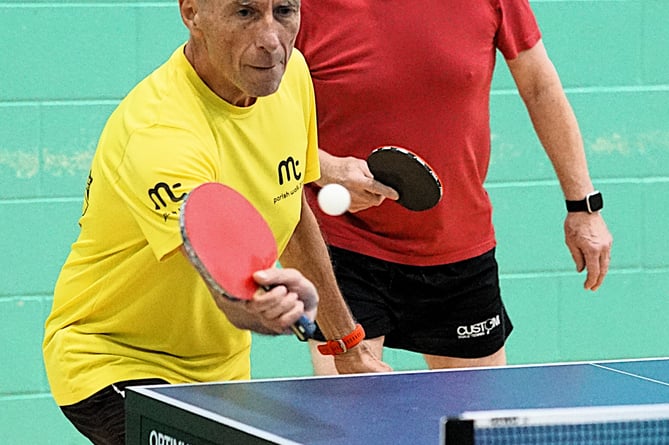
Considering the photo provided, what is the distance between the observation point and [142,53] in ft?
12.9

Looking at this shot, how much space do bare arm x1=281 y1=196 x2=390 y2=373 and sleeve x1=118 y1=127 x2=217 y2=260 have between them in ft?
1.70

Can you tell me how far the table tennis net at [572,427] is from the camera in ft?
5.18

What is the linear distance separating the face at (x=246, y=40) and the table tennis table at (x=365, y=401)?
0.53 m

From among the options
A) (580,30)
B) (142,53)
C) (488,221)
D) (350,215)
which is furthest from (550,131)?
(142,53)

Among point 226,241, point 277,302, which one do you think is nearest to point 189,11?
point 226,241

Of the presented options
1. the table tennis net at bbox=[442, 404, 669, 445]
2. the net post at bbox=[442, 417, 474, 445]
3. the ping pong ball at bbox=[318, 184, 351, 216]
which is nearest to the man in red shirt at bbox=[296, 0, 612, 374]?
the ping pong ball at bbox=[318, 184, 351, 216]

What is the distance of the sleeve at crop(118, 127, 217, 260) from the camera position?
217 centimetres

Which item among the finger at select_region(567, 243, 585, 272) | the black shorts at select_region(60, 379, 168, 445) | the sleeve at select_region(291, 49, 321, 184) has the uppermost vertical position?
the sleeve at select_region(291, 49, 321, 184)

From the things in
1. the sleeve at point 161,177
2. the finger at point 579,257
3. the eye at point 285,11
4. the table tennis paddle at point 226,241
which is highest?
the eye at point 285,11

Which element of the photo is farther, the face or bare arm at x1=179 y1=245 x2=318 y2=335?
the face

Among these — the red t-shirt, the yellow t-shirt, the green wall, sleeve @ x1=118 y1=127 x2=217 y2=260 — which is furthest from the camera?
the green wall

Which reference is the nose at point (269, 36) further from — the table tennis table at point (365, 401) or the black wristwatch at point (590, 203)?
the black wristwatch at point (590, 203)

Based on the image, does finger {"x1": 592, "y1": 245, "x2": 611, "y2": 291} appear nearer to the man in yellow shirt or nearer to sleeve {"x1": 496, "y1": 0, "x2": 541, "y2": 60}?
sleeve {"x1": 496, "y1": 0, "x2": 541, "y2": 60}

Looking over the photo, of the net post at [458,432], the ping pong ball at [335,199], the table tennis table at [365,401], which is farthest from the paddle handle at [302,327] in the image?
the ping pong ball at [335,199]
